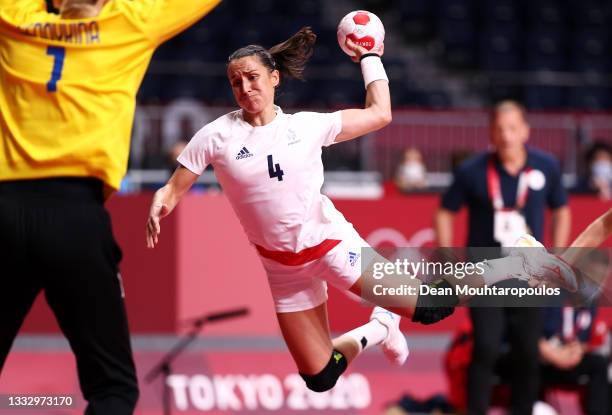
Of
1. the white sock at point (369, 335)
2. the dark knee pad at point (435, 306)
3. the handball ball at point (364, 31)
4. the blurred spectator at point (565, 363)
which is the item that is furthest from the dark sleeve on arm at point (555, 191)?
the handball ball at point (364, 31)

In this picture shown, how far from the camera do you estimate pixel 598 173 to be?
13.8 meters

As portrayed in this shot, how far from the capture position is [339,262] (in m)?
5.69

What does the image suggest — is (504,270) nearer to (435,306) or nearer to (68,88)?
(435,306)

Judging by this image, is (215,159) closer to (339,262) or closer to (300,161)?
(300,161)

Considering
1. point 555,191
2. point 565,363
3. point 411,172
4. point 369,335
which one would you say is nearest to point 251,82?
point 369,335

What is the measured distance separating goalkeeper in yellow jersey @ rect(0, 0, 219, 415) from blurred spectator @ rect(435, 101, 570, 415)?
11.2 feet

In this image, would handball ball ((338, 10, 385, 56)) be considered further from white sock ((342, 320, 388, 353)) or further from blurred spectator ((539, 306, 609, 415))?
blurred spectator ((539, 306, 609, 415))

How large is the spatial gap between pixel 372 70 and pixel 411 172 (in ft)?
28.2

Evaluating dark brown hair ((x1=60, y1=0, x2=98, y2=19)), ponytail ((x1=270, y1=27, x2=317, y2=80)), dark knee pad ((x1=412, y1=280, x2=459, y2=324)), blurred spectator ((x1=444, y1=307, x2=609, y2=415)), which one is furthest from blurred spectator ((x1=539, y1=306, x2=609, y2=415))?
dark brown hair ((x1=60, y1=0, x2=98, y2=19))

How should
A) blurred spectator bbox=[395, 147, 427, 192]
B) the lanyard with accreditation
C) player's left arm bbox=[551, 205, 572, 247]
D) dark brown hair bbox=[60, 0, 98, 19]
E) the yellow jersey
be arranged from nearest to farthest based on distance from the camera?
the yellow jersey
dark brown hair bbox=[60, 0, 98, 19]
the lanyard with accreditation
player's left arm bbox=[551, 205, 572, 247]
blurred spectator bbox=[395, 147, 427, 192]

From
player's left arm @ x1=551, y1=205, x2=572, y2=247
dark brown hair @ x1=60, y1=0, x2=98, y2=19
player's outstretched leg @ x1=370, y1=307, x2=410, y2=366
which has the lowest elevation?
player's outstretched leg @ x1=370, y1=307, x2=410, y2=366

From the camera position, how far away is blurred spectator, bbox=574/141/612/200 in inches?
535

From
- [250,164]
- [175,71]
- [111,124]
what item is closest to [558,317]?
[250,164]

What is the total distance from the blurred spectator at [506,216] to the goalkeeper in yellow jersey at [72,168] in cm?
342
